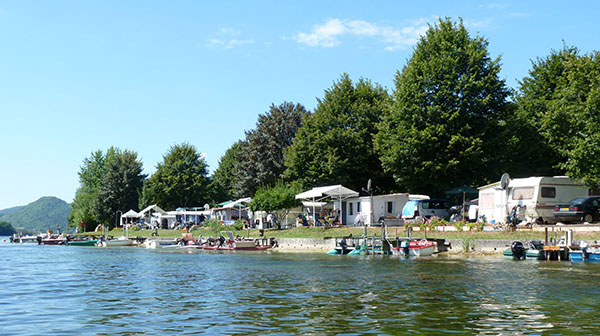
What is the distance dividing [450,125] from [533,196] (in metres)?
12.0

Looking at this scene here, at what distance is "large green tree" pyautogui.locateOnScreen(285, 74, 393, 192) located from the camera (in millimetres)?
63438

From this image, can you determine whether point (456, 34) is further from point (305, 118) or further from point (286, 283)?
point (286, 283)

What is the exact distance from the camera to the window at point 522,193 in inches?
1689

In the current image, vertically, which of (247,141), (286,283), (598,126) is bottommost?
(286,283)

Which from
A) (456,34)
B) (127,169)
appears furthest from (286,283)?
(127,169)

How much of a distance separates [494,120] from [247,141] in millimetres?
44710

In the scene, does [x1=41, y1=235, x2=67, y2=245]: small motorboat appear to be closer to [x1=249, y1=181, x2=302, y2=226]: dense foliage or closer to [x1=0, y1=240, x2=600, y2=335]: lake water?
[x1=249, y1=181, x2=302, y2=226]: dense foliage

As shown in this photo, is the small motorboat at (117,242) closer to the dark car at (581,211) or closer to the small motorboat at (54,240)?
the small motorboat at (54,240)

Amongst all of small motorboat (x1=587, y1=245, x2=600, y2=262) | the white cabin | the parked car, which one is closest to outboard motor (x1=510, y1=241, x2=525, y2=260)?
small motorboat (x1=587, y1=245, x2=600, y2=262)

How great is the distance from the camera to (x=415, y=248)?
4025cm

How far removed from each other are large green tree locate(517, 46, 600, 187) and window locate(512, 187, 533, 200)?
296cm

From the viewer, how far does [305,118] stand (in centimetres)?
7069

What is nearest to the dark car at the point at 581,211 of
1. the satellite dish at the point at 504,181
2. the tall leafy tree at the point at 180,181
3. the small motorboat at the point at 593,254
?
the satellite dish at the point at 504,181

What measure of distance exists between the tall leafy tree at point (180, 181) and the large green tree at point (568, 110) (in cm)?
5371
